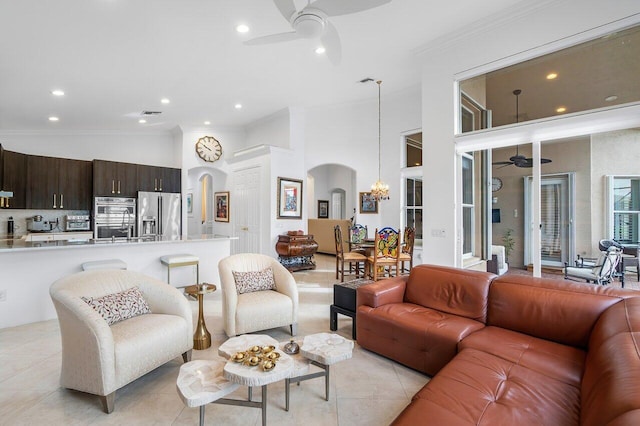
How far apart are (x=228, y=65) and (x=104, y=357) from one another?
13.8 feet

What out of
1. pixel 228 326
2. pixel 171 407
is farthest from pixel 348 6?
pixel 171 407

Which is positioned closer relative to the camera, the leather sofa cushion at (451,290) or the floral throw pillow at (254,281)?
the leather sofa cushion at (451,290)

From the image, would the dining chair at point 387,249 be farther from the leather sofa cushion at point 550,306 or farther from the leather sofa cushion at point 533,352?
the leather sofa cushion at point 533,352

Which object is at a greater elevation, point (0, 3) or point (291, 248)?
point (0, 3)

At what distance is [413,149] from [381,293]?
13.6 ft

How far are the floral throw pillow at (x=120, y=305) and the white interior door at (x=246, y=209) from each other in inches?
174

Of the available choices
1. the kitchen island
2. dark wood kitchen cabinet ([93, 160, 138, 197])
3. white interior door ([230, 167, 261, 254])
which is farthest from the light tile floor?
dark wood kitchen cabinet ([93, 160, 138, 197])

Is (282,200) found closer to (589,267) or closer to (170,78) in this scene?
(170,78)

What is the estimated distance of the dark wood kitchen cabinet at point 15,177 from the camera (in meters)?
5.87

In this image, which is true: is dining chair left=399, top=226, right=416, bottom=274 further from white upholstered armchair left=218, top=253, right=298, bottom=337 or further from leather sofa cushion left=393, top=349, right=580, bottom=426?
leather sofa cushion left=393, top=349, right=580, bottom=426

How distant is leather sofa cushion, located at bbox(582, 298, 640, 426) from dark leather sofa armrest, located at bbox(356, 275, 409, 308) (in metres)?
1.45

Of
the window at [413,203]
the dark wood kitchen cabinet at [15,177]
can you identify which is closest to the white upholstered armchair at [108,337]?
the window at [413,203]

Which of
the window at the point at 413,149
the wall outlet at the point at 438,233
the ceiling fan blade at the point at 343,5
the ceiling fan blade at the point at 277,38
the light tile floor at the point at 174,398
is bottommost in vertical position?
the light tile floor at the point at 174,398

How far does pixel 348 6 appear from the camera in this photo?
2.49 metres
